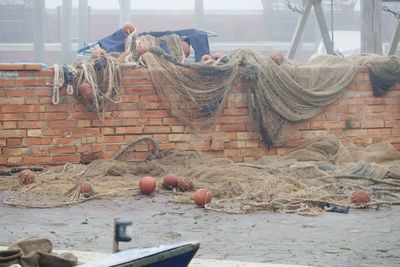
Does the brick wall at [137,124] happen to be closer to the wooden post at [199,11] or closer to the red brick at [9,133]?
the red brick at [9,133]

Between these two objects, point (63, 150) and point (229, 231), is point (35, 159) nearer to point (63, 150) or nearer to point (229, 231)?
point (63, 150)

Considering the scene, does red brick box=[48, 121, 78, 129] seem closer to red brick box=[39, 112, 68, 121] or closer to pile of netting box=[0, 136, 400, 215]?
red brick box=[39, 112, 68, 121]

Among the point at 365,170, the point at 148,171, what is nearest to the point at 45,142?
the point at 148,171

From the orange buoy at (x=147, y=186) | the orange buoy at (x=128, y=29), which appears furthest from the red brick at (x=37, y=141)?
the orange buoy at (x=128, y=29)

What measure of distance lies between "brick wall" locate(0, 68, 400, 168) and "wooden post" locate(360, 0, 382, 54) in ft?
6.88

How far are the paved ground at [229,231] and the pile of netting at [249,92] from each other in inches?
101

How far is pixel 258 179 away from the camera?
761 centimetres

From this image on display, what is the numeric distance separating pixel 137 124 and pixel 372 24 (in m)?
4.68

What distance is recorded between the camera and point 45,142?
909cm

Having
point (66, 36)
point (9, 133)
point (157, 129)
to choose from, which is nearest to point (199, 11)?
point (66, 36)

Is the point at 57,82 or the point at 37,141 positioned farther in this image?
the point at 37,141

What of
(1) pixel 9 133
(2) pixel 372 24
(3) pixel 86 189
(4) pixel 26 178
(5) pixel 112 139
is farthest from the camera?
(2) pixel 372 24

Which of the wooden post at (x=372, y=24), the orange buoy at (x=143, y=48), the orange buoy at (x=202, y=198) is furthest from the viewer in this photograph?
the wooden post at (x=372, y=24)

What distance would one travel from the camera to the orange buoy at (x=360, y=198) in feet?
21.8
